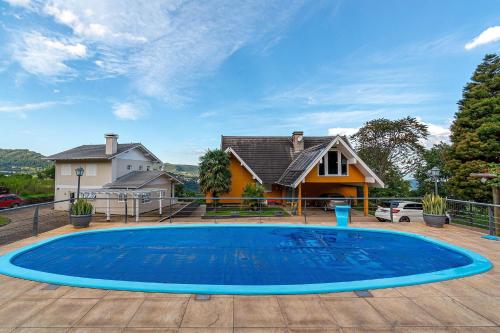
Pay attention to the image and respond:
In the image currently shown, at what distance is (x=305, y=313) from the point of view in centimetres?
366

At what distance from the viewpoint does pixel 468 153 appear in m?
19.6

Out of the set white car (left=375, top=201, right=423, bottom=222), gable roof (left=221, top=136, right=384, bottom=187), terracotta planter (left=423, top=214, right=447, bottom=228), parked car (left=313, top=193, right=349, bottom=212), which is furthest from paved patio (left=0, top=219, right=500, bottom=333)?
gable roof (left=221, top=136, right=384, bottom=187)

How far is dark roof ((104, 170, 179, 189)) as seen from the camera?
22383 millimetres

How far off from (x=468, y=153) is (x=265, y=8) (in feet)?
63.3

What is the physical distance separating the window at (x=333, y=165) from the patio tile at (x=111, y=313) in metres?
15.2

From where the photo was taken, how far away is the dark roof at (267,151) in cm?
2307

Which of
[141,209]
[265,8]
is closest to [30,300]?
[265,8]

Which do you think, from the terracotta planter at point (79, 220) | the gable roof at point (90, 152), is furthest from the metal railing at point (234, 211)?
the gable roof at point (90, 152)

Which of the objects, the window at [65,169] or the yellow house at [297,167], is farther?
the window at [65,169]

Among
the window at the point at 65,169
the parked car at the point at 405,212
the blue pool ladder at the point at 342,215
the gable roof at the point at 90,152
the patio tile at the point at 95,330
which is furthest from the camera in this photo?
the window at the point at 65,169

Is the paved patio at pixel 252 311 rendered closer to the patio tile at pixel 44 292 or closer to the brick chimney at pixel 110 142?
the patio tile at pixel 44 292

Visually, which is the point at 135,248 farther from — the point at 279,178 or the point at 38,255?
the point at 279,178

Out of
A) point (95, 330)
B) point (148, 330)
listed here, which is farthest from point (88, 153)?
point (148, 330)

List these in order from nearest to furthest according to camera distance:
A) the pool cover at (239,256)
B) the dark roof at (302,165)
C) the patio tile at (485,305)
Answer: the patio tile at (485,305), the pool cover at (239,256), the dark roof at (302,165)
